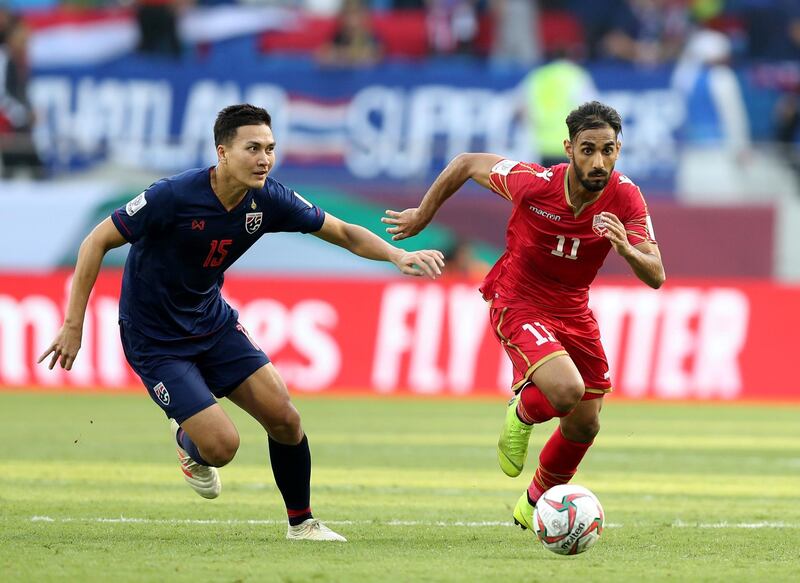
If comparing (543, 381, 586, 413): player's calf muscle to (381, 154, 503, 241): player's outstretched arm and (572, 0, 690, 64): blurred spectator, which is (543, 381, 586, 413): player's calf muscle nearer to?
(381, 154, 503, 241): player's outstretched arm

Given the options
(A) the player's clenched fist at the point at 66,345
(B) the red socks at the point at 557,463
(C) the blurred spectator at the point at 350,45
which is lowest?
(B) the red socks at the point at 557,463

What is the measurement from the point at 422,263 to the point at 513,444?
1253 mm

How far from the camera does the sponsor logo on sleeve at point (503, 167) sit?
8.79 metres

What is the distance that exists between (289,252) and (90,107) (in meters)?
3.70

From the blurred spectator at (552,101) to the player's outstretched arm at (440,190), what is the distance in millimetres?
11358

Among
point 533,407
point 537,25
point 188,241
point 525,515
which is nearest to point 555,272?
point 533,407

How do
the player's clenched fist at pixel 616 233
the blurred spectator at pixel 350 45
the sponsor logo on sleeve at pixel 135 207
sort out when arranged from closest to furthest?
1. the player's clenched fist at pixel 616 233
2. the sponsor logo on sleeve at pixel 135 207
3. the blurred spectator at pixel 350 45

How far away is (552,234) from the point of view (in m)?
8.55

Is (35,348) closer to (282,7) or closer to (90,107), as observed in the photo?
(90,107)

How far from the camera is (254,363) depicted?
8289 millimetres

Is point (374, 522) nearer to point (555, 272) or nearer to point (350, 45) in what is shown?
point (555, 272)

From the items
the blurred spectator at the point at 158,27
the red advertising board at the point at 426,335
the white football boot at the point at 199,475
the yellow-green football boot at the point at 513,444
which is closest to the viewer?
the yellow-green football boot at the point at 513,444

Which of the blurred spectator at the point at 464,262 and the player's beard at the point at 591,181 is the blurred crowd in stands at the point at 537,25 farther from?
the player's beard at the point at 591,181

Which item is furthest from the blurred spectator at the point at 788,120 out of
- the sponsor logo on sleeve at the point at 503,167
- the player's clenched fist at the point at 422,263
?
the player's clenched fist at the point at 422,263
